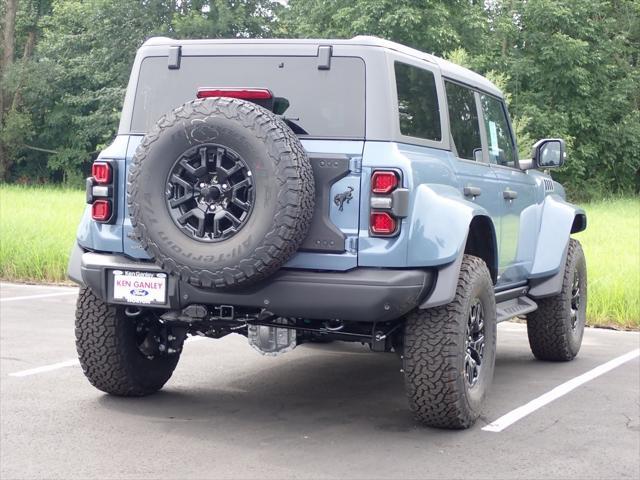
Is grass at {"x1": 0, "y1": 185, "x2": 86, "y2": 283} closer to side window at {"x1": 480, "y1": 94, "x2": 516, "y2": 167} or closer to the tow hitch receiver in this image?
side window at {"x1": 480, "y1": 94, "x2": 516, "y2": 167}

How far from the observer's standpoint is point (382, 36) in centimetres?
3806

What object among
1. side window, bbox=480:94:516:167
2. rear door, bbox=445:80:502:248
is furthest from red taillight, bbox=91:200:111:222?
side window, bbox=480:94:516:167

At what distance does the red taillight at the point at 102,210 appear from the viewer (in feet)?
17.3

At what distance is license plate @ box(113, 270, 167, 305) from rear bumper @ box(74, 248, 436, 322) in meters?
0.18

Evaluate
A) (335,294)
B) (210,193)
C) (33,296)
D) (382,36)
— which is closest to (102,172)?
(210,193)

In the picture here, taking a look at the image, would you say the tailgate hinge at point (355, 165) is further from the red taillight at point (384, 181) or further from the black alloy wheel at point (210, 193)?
the black alloy wheel at point (210, 193)

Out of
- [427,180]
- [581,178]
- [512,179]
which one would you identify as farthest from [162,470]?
[581,178]

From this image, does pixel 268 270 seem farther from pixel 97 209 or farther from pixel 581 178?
pixel 581 178

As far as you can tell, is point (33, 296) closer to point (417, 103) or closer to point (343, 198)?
point (417, 103)

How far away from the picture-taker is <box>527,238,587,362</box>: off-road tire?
744cm

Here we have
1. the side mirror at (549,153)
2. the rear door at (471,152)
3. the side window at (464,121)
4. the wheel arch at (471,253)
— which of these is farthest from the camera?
the side mirror at (549,153)

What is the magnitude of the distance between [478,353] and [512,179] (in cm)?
169

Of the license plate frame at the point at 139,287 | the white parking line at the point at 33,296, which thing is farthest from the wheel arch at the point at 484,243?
the white parking line at the point at 33,296

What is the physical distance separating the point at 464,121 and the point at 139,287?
2291 millimetres
